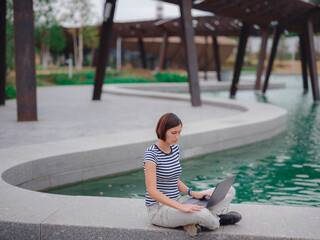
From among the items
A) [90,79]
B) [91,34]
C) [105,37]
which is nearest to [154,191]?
[105,37]

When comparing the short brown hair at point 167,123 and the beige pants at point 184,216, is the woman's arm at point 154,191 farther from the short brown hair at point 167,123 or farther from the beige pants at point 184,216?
the short brown hair at point 167,123

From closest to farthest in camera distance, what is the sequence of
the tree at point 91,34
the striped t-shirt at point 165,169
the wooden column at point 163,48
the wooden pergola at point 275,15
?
the striped t-shirt at point 165,169 → the wooden pergola at point 275,15 → the wooden column at point 163,48 → the tree at point 91,34

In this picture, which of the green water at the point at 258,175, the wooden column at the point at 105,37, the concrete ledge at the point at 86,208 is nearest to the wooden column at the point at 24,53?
the concrete ledge at the point at 86,208

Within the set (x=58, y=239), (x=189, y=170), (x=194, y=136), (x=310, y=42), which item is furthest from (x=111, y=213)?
(x=310, y=42)

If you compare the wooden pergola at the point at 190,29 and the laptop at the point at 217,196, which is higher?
the wooden pergola at the point at 190,29

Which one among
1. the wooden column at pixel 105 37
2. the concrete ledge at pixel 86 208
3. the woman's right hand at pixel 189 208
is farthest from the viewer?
the wooden column at pixel 105 37

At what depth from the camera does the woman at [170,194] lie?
3766 millimetres

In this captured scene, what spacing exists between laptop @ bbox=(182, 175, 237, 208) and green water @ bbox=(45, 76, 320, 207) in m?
2.31

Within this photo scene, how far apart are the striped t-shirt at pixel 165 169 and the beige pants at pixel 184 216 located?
0.10m

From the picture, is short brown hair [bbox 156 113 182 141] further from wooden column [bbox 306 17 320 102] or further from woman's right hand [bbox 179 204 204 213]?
wooden column [bbox 306 17 320 102]

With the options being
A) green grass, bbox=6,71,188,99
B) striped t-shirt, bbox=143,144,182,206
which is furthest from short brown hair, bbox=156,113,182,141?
green grass, bbox=6,71,188,99

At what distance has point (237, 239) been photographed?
389 centimetres

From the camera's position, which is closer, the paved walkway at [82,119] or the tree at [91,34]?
the paved walkway at [82,119]

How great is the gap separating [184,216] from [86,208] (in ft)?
3.97
